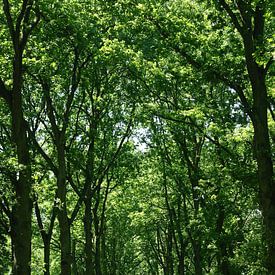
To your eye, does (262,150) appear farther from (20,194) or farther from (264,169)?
(20,194)

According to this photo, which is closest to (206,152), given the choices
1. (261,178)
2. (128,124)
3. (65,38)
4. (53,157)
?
(128,124)

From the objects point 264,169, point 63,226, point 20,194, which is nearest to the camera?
point 20,194

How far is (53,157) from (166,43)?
8.93m

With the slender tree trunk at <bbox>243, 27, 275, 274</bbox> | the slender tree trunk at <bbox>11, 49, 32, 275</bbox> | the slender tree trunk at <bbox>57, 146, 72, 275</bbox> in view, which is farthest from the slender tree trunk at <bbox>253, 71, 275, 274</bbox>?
the slender tree trunk at <bbox>57, 146, 72, 275</bbox>

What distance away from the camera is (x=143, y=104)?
19.6m

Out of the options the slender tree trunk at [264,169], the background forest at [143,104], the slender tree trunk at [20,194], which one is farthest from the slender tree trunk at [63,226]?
the slender tree trunk at [264,169]

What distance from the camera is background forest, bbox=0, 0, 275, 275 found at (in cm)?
1160

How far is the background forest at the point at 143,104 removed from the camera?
38.1ft

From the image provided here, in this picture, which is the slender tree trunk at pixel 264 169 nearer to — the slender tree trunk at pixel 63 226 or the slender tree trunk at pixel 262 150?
the slender tree trunk at pixel 262 150

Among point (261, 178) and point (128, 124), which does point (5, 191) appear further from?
point (128, 124)

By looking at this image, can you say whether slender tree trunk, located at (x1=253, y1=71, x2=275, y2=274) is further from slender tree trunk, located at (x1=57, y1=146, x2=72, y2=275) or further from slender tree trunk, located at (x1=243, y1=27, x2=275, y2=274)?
slender tree trunk, located at (x1=57, y1=146, x2=72, y2=275)

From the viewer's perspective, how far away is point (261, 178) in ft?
37.8

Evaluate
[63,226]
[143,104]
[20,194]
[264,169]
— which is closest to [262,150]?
Result: [264,169]

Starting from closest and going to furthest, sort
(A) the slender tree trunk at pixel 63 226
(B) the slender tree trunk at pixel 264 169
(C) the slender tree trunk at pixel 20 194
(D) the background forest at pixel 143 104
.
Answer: (C) the slender tree trunk at pixel 20 194 < (B) the slender tree trunk at pixel 264 169 < (D) the background forest at pixel 143 104 < (A) the slender tree trunk at pixel 63 226
